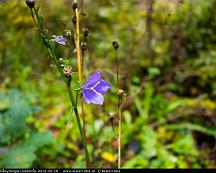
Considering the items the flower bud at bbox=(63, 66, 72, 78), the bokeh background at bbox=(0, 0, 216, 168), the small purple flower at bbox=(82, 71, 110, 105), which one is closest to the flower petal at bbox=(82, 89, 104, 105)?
the small purple flower at bbox=(82, 71, 110, 105)

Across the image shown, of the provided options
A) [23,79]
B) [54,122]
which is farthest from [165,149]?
[23,79]

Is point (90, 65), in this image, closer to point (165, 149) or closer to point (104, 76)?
point (104, 76)

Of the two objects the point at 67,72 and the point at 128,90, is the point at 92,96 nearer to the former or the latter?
the point at 67,72

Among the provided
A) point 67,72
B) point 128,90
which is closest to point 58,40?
point 67,72

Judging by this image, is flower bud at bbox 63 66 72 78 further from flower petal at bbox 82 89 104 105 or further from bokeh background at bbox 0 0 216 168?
bokeh background at bbox 0 0 216 168

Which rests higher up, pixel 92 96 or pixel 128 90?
pixel 92 96

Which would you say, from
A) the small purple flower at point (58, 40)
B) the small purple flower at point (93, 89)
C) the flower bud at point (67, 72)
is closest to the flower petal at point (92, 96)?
the small purple flower at point (93, 89)

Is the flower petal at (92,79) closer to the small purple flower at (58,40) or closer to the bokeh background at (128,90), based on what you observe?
the small purple flower at (58,40)
